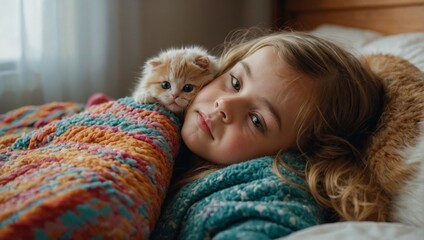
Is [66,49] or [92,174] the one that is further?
[66,49]

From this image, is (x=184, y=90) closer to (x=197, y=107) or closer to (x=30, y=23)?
(x=197, y=107)

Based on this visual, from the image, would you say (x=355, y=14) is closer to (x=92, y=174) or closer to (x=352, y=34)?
(x=352, y=34)

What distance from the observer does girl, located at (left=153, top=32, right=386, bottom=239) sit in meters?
0.79

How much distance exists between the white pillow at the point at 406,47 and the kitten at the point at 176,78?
0.63m

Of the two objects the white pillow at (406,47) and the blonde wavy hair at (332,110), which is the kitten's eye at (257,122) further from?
the white pillow at (406,47)

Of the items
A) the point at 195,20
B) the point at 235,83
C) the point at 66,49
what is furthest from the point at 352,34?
the point at 66,49

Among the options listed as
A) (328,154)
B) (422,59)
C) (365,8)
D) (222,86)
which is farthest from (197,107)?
(365,8)

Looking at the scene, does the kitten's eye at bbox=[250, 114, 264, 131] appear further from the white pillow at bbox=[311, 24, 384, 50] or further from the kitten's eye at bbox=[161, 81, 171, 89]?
the white pillow at bbox=[311, 24, 384, 50]

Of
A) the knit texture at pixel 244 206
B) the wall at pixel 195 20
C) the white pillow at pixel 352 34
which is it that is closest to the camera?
the knit texture at pixel 244 206

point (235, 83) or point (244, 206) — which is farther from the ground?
point (235, 83)

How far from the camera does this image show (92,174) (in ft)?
2.23

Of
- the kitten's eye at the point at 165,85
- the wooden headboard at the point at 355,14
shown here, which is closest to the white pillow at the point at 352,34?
the wooden headboard at the point at 355,14

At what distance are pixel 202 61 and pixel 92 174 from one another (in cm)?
55

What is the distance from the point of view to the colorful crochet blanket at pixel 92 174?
595 millimetres
